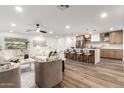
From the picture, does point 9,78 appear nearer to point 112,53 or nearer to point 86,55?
point 86,55

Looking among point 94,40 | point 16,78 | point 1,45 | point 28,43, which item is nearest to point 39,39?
point 28,43

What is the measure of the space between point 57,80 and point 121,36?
6653 mm

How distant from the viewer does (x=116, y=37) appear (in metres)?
6.98

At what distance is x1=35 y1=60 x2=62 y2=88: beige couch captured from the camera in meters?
2.25

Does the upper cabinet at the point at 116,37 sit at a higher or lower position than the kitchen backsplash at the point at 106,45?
higher

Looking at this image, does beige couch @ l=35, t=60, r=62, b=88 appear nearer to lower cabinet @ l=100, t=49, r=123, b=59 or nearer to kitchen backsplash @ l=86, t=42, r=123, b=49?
lower cabinet @ l=100, t=49, r=123, b=59

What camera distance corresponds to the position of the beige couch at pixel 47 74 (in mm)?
2252

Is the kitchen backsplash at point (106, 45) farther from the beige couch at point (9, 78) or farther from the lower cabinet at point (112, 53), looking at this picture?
the beige couch at point (9, 78)

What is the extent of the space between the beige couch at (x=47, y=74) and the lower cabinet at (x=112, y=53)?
245 inches

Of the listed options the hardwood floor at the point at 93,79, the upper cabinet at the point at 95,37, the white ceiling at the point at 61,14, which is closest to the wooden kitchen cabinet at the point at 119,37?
the upper cabinet at the point at 95,37

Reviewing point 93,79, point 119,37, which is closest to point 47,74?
point 93,79

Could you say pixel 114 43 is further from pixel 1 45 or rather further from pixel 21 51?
pixel 1 45

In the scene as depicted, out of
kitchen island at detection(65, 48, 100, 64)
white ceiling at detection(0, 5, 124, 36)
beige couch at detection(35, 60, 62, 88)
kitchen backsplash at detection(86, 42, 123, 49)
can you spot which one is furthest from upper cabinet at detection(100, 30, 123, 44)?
beige couch at detection(35, 60, 62, 88)

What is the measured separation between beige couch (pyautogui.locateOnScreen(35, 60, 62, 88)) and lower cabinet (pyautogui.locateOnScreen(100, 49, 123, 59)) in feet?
20.4
